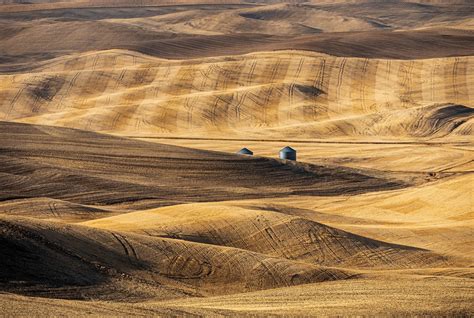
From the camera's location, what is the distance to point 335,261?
24.8m

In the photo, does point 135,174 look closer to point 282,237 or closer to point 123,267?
point 282,237

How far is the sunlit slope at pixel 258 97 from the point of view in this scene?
2384 inches

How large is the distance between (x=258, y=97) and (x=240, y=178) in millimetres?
27483

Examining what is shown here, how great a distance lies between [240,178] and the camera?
1597 inches

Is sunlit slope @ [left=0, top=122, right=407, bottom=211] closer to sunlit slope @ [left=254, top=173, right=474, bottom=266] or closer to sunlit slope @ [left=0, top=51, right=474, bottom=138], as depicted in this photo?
sunlit slope @ [left=254, top=173, right=474, bottom=266]

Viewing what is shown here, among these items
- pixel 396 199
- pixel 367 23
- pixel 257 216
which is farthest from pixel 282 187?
pixel 367 23

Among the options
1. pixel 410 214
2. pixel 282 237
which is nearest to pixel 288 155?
pixel 410 214

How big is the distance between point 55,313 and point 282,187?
2636 centimetres

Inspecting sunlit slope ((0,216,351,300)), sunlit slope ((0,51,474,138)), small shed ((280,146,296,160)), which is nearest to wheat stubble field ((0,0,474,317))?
sunlit slope ((0,216,351,300))

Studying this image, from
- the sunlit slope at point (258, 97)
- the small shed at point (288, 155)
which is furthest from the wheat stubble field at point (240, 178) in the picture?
the small shed at point (288, 155)

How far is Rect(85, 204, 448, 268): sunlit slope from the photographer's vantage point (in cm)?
2492

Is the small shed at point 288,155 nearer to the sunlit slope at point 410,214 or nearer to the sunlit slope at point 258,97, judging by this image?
the sunlit slope at point 410,214

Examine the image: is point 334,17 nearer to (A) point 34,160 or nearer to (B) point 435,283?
(A) point 34,160

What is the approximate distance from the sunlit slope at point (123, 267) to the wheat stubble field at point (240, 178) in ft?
0.16
